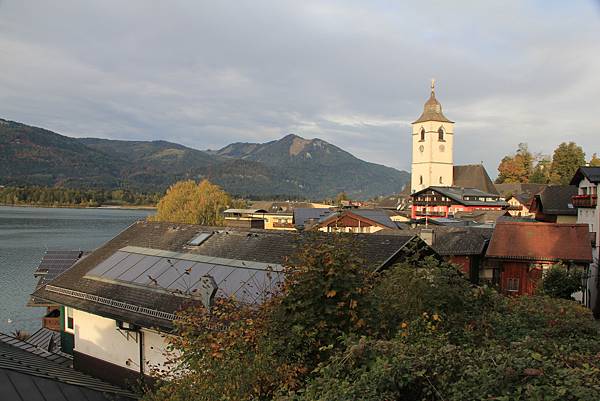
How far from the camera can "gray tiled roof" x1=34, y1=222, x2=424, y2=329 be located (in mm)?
12375

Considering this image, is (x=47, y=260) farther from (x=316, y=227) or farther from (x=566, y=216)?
(x=566, y=216)

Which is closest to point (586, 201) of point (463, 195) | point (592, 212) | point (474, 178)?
point (592, 212)

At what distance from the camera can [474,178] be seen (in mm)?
88562

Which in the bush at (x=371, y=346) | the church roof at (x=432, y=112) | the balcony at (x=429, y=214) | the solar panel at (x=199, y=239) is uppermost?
the church roof at (x=432, y=112)

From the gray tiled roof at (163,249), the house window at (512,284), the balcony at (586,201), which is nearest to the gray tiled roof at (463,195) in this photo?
the balcony at (586,201)

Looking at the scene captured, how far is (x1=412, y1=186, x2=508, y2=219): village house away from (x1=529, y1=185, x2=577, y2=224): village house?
31.6m

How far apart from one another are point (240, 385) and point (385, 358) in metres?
1.62

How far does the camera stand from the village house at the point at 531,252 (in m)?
22.4

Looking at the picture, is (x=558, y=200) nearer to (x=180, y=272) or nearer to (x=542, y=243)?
(x=542, y=243)

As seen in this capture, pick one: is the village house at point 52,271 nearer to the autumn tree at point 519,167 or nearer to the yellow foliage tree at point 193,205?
the yellow foliage tree at point 193,205

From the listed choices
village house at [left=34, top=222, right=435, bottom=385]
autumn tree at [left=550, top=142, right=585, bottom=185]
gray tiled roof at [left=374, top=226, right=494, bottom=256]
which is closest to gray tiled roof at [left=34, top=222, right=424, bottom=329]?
village house at [left=34, top=222, right=435, bottom=385]

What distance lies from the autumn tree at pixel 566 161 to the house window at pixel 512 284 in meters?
52.6

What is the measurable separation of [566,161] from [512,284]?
56.9 meters

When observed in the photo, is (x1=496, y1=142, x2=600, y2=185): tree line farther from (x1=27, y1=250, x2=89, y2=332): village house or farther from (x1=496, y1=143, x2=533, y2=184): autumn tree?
(x1=27, y1=250, x2=89, y2=332): village house
